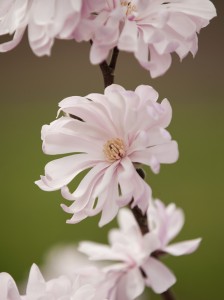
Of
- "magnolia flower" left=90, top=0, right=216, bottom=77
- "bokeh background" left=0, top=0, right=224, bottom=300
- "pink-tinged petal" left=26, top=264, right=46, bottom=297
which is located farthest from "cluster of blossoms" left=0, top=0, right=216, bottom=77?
"bokeh background" left=0, top=0, right=224, bottom=300

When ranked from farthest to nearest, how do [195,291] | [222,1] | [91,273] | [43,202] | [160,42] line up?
[222,1] < [43,202] < [195,291] < [91,273] < [160,42]

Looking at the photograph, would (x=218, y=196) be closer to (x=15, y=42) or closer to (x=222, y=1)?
(x=222, y=1)

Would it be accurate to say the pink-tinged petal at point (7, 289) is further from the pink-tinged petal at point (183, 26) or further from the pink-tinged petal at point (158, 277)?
the pink-tinged petal at point (183, 26)

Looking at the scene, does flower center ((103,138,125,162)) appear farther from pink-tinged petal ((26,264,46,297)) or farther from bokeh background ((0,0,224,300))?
bokeh background ((0,0,224,300))

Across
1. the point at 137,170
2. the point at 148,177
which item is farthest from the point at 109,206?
the point at 148,177

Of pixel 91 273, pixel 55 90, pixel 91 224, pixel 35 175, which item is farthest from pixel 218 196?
pixel 91 273

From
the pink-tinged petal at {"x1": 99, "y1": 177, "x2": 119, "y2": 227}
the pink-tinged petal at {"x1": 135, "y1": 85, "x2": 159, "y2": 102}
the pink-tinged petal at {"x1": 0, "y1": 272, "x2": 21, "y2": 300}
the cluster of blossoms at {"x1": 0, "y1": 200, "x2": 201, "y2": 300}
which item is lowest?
the cluster of blossoms at {"x1": 0, "y1": 200, "x2": 201, "y2": 300}

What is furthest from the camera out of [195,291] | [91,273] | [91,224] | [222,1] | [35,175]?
[222,1]
